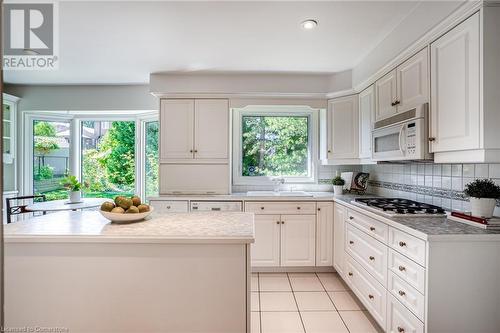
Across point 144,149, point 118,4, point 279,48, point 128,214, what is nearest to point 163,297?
point 128,214

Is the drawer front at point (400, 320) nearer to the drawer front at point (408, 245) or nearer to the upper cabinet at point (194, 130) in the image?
the drawer front at point (408, 245)

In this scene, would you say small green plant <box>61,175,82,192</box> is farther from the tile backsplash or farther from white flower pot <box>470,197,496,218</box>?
white flower pot <box>470,197,496,218</box>

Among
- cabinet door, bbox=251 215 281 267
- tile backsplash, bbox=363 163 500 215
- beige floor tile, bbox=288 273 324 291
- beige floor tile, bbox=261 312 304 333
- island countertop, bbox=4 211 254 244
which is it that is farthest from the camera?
cabinet door, bbox=251 215 281 267

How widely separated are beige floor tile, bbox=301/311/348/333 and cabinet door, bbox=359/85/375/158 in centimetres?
160

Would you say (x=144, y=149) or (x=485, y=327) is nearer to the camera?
(x=485, y=327)

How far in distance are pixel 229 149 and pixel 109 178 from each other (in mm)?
2096

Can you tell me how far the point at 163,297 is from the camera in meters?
1.32

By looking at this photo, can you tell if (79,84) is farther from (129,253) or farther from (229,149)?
(129,253)

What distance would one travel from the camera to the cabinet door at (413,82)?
5.98 ft

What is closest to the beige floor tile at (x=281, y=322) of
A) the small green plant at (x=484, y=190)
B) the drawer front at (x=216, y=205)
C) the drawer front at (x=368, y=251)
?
the drawer front at (x=368, y=251)

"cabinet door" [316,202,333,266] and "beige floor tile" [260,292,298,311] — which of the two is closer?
"beige floor tile" [260,292,298,311]

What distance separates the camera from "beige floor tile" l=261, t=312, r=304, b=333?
1.97 metres

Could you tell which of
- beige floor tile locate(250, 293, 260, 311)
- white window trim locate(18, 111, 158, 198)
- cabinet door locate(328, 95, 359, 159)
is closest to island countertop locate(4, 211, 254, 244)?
beige floor tile locate(250, 293, 260, 311)

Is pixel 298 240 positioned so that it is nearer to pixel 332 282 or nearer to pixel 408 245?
pixel 332 282
